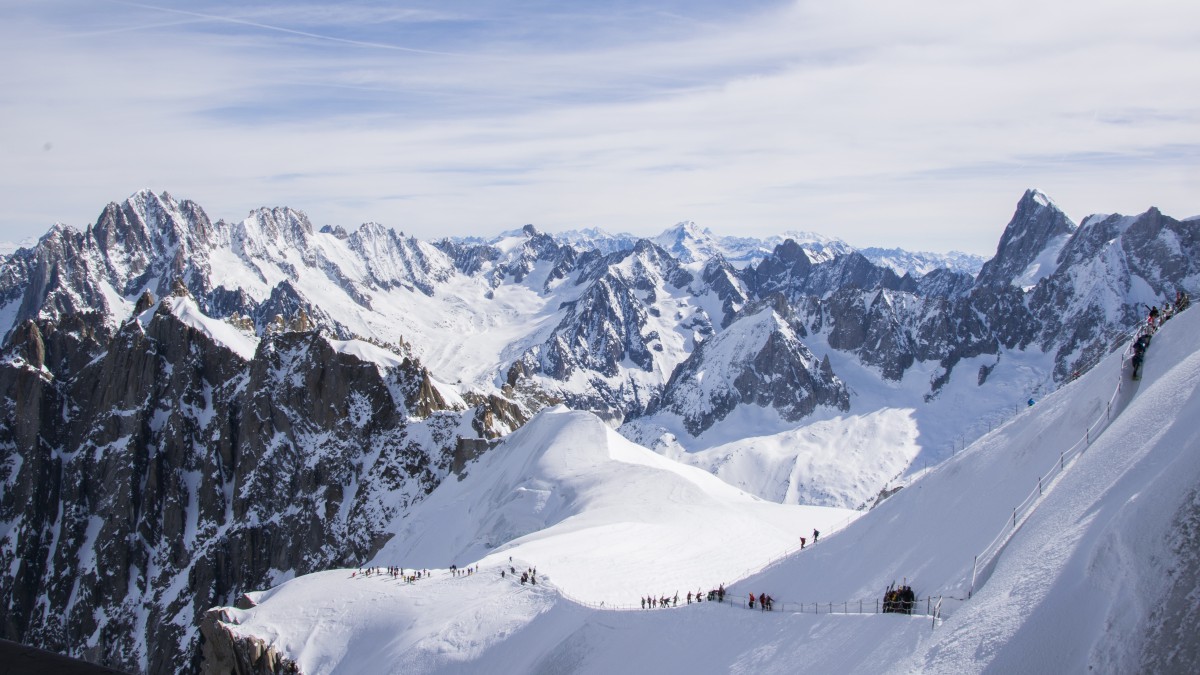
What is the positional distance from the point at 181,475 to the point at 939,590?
147 meters

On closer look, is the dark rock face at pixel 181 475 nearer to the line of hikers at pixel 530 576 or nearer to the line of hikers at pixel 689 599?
the line of hikers at pixel 530 576

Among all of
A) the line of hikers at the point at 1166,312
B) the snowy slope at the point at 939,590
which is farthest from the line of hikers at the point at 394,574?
the line of hikers at the point at 1166,312

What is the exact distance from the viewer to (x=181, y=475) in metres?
149

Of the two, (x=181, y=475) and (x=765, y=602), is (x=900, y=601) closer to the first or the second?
(x=765, y=602)

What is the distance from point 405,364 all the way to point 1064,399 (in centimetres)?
11599

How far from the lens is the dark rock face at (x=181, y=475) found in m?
130

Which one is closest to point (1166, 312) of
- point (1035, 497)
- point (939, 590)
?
point (1035, 497)

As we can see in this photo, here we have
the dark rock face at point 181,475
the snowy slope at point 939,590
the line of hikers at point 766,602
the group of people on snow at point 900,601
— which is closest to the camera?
the snowy slope at point 939,590

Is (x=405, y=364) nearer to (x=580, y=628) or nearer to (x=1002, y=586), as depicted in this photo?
Answer: (x=580, y=628)

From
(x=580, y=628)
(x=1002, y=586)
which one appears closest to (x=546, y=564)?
(x=580, y=628)

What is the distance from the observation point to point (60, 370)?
564 ft

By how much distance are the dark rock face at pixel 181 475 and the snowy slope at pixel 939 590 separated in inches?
2456

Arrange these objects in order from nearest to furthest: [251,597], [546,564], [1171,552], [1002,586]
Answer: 1. [1171,552]
2. [1002,586]
3. [546,564]
4. [251,597]

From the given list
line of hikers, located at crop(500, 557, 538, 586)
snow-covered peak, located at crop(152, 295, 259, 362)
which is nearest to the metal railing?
line of hikers, located at crop(500, 557, 538, 586)
